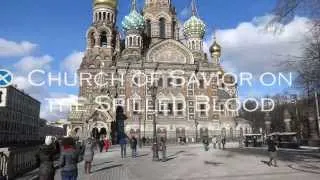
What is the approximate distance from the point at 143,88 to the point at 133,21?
10.7 m

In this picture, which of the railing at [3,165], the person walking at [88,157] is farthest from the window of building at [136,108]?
the railing at [3,165]

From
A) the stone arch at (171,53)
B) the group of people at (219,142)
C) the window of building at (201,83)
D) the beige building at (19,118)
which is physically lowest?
the group of people at (219,142)

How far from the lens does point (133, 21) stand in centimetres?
6094

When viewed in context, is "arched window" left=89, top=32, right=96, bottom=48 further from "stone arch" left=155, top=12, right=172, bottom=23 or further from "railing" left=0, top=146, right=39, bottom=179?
"railing" left=0, top=146, right=39, bottom=179

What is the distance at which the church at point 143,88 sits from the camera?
55.2m

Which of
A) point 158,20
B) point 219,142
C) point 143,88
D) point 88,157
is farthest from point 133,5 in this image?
point 88,157

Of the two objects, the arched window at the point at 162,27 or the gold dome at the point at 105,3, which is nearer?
the gold dome at the point at 105,3

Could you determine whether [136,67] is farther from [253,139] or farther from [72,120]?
[253,139]

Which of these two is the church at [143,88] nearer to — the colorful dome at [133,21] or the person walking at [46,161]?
the colorful dome at [133,21]

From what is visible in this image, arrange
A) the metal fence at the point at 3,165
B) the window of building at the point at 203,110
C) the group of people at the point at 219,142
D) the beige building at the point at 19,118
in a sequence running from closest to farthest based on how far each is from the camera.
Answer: the metal fence at the point at 3,165, the group of people at the point at 219,142, the window of building at the point at 203,110, the beige building at the point at 19,118

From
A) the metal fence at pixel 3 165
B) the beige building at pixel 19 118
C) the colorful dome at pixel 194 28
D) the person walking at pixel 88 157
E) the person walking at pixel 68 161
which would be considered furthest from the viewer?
the beige building at pixel 19 118

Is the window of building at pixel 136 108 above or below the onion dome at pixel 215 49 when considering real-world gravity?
below

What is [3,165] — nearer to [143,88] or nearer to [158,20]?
[143,88]

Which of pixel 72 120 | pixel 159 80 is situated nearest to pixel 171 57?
pixel 159 80
